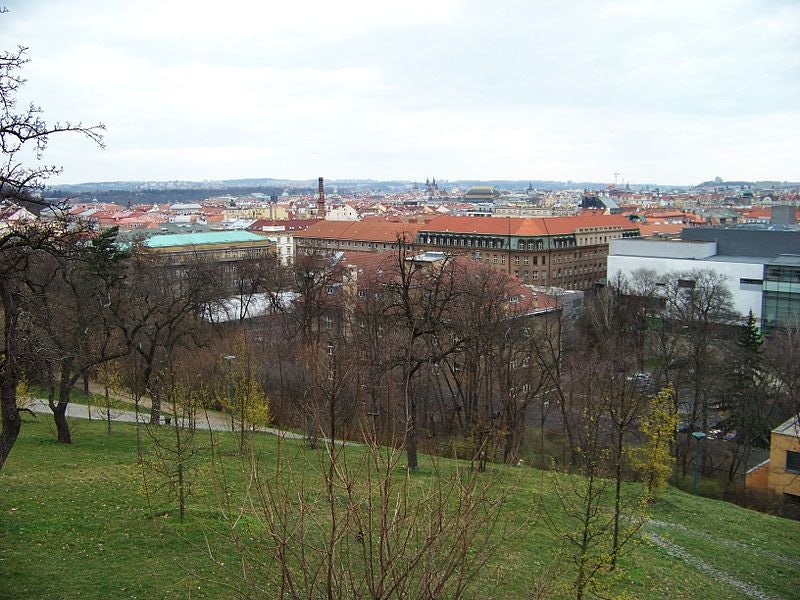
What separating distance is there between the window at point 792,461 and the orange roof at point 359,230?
206 feet

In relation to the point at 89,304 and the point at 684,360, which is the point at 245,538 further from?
the point at 684,360

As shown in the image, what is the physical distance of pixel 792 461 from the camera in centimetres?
2442

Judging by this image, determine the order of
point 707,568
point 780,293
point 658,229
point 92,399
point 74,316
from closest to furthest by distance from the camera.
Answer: point 707,568
point 74,316
point 92,399
point 780,293
point 658,229

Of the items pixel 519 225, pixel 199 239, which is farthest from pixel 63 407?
pixel 519 225

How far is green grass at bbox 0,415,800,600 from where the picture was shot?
424 inches

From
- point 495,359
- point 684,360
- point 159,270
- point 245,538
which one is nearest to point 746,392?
point 684,360

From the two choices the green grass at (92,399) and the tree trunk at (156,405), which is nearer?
the tree trunk at (156,405)

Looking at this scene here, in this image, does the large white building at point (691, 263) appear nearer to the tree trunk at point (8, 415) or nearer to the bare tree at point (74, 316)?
the bare tree at point (74, 316)

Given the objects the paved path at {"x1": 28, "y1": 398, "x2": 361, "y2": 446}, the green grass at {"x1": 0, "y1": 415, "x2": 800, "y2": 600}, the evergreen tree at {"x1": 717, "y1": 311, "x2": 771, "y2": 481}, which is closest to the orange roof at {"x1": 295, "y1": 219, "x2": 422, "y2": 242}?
the evergreen tree at {"x1": 717, "y1": 311, "x2": 771, "y2": 481}

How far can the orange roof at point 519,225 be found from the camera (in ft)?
253

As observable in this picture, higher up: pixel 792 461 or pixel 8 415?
pixel 8 415

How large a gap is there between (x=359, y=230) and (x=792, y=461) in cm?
7372

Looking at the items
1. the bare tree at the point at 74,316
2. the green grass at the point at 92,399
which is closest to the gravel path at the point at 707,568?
the bare tree at the point at 74,316

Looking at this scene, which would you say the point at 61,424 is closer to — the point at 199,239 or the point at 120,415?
the point at 120,415
